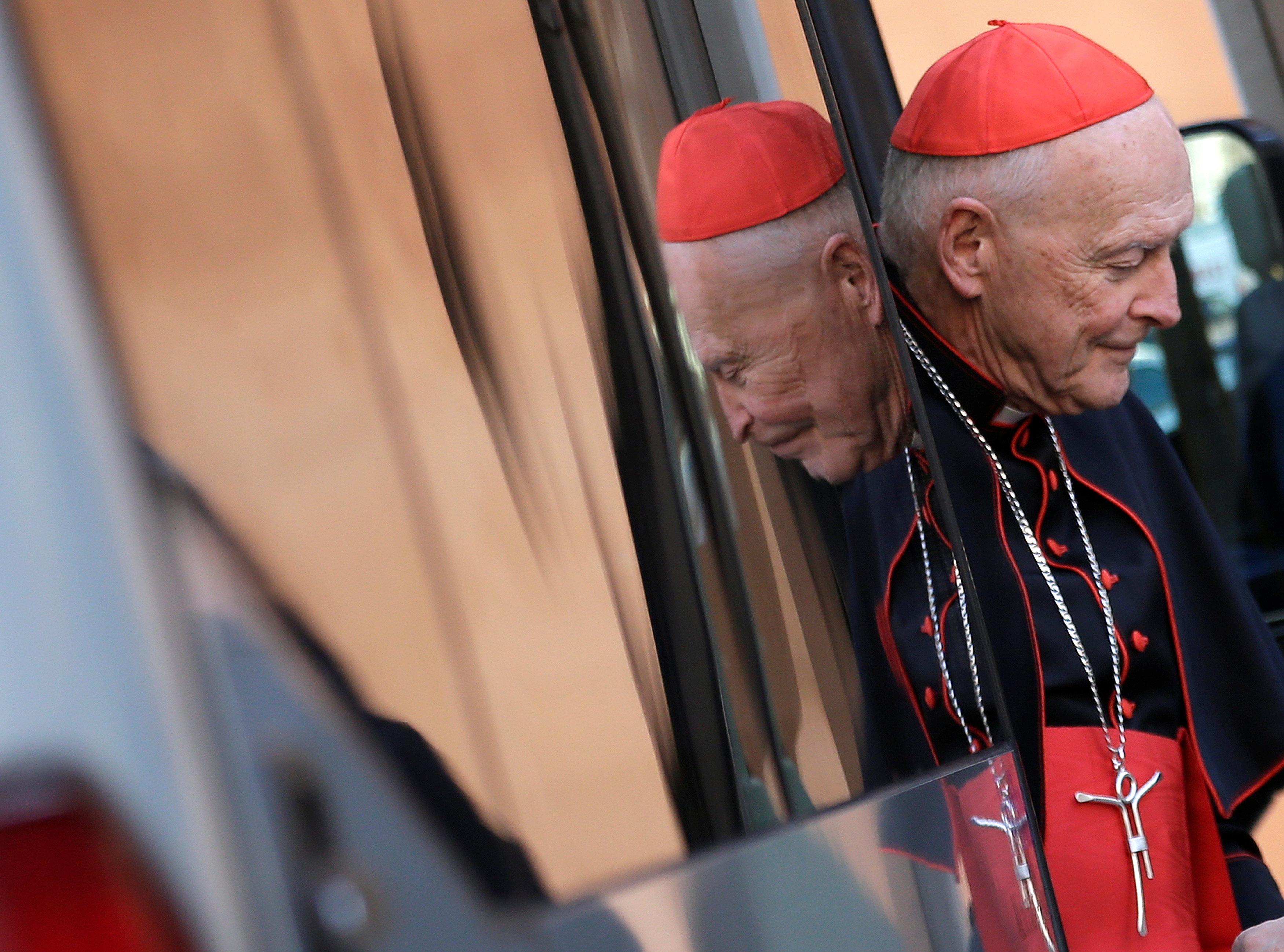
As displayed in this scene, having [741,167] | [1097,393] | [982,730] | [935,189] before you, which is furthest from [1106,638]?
[741,167]

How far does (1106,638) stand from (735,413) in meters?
1.00

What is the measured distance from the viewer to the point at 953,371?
1633mm

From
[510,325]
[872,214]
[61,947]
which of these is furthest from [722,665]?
[872,214]

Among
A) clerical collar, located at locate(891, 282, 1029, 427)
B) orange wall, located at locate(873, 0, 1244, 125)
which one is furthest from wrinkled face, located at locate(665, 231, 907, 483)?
orange wall, located at locate(873, 0, 1244, 125)

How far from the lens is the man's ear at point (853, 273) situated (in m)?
0.93

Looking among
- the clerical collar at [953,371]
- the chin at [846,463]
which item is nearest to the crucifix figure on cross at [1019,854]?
the chin at [846,463]

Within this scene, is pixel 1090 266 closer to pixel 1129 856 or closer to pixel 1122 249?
pixel 1122 249

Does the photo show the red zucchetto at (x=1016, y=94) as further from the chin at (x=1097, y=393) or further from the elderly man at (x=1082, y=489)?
the chin at (x=1097, y=393)

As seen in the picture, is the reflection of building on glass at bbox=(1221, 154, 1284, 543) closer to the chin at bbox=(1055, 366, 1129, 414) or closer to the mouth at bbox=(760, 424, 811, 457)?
the chin at bbox=(1055, 366, 1129, 414)

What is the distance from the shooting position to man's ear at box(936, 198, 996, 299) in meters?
1.60

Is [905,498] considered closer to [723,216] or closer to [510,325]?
[723,216]

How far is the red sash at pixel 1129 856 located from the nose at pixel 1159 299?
21.3 inches

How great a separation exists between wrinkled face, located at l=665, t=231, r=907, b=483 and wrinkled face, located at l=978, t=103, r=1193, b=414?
692mm

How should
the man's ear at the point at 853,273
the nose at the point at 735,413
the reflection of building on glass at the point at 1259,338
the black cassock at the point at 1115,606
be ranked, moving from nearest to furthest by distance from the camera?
the nose at the point at 735,413, the man's ear at the point at 853,273, the black cassock at the point at 1115,606, the reflection of building on glass at the point at 1259,338
